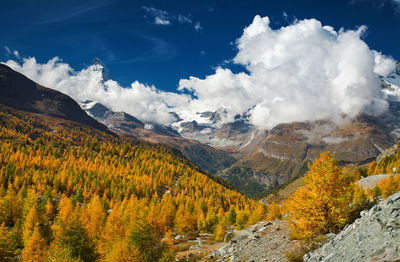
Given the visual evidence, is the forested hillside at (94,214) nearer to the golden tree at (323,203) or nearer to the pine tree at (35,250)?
the pine tree at (35,250)

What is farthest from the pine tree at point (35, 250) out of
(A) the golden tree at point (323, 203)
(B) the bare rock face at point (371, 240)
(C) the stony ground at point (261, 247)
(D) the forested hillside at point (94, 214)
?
(B) the bare rock face at point (371, 240)

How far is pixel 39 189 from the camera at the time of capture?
117 m

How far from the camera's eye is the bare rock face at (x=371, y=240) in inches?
614

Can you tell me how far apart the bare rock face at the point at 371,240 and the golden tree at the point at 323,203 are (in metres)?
4.61

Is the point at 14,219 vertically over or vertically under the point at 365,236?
under

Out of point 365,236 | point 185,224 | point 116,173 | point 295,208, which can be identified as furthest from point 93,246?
point 116,173

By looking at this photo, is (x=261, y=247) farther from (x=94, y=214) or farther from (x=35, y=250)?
(x=94, y=214)

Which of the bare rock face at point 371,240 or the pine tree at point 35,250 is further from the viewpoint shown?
the pine tree at point 35,250

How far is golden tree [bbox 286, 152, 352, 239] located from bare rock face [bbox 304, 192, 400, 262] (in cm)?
461

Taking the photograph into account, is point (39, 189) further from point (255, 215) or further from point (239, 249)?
point (239, 249)

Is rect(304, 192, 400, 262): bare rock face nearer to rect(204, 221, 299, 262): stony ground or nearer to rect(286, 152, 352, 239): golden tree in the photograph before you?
rect(286, 152, 352, 239): golden tree

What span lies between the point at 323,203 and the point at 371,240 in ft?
32.2

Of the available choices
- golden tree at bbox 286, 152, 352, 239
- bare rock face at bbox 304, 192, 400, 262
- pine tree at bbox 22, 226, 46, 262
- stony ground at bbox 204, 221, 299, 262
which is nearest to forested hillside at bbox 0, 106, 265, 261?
pine tree at bbox 22, 226, 46, 262

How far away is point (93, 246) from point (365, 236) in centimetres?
4245
